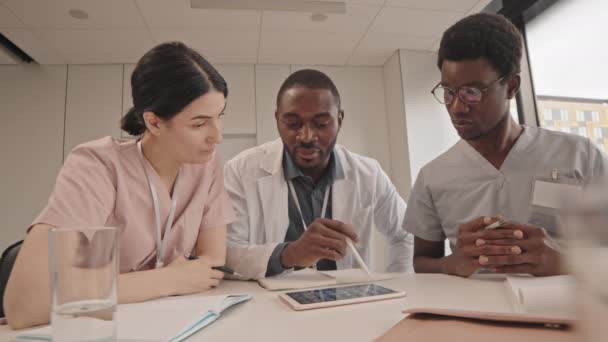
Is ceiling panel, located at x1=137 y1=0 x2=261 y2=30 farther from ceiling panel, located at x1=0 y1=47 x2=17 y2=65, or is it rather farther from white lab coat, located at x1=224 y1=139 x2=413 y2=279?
white lab coat, located at x1=224 y1=139 x2=413 y2=279

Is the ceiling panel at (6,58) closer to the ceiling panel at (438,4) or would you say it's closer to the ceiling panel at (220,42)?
the ceiling panel at (220,42)

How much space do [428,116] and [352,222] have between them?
2.63 m

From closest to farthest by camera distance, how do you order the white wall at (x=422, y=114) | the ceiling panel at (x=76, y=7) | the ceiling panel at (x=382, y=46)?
1. the ceiling panel at (x=76, y=7)
2. the ceiling panel at (x=382, y=46)
3. the white wall at (x=422, y=114)

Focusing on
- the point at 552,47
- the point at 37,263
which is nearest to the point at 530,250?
the point at 37,263

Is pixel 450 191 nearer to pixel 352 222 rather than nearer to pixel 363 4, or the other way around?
pixel 352 222

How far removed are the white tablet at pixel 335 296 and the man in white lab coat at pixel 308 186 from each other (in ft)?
1.91

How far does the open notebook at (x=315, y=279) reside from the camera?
3.48ft

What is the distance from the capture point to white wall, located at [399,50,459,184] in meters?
3.96

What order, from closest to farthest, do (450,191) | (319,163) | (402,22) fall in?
(450,191) → (319,163) → (402,22)

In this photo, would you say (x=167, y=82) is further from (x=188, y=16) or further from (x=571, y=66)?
(x=571, y=66)

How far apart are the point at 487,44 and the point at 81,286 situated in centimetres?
141

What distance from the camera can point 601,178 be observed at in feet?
0.75

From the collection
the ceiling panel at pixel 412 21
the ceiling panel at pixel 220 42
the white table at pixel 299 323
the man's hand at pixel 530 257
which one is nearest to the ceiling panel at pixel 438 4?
the ceiling panel at pixel 412 21

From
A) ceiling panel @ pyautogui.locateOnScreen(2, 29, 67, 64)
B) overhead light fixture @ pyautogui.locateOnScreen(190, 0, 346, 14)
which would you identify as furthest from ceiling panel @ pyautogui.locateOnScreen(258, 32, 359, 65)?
ceiling panel @ pyautogui.locateOnScreen(2, 29, 67, 64)
